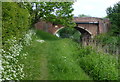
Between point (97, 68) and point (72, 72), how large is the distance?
45.5 inches

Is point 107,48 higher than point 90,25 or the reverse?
higher

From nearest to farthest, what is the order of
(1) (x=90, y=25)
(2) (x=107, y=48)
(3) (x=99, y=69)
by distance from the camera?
(3) (x=99, y=69) < (2) (x=107, y=48) < (1) (x=90, y=25)

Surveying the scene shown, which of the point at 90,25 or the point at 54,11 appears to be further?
the point at 90,25

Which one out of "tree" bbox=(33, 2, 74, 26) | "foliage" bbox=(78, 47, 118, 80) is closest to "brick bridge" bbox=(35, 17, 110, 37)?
"tree" bbox=(33, 2, 74, 26)

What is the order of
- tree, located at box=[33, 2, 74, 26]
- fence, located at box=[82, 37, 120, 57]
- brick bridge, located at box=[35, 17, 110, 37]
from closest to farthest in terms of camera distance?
fence, located at box=[82, 37, 120, 57], tree, located at box=[33, 2, 74, 26], brick bridge, located at box=[35, 17, 110, 37]

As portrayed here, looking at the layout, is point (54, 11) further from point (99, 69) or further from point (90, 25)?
point (90, 25)

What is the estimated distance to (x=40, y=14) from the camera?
17828 mm

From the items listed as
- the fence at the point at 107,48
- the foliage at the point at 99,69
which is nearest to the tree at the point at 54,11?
the fence at the point at 107,48

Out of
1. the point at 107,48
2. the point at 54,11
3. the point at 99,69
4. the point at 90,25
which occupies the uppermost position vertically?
the point at 54,11

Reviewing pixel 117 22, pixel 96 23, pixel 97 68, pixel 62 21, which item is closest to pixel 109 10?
pixel 96 23

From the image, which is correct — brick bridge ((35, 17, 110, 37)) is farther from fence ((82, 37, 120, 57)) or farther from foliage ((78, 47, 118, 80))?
foliage ((78, 47, 118, 80))

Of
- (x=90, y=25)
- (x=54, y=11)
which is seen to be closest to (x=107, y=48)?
(x=54, y=11)

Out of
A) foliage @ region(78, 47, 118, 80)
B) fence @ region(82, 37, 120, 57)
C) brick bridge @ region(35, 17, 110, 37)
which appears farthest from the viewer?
brick bridge @ region(35, 17, 110, 37)

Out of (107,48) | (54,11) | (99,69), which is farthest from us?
(54,11)
